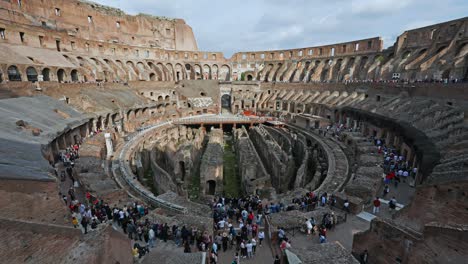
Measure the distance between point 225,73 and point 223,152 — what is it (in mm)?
32772

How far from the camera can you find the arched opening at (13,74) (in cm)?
2108

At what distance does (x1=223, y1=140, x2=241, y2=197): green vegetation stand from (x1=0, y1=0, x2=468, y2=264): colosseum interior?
22cm

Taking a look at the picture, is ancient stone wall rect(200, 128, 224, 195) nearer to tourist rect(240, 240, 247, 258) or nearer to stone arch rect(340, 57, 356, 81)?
tourist rect(240, 240, 247, 258)

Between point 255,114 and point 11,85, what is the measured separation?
26.8 meters

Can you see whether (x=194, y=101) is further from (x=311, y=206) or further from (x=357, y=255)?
(x=357, y=255)

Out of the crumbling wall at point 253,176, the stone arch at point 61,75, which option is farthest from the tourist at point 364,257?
the stone arch at point 61,75

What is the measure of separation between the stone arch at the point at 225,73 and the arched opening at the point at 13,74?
110ft

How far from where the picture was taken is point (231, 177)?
1791 centimetres

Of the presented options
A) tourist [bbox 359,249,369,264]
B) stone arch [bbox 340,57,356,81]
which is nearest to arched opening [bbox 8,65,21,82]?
tourist [bbox 359,249,369,264]

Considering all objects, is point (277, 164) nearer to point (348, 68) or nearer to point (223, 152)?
point (223, 152)

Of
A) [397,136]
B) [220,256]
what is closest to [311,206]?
[220,256]

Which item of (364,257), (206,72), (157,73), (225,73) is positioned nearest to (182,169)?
(364,257)

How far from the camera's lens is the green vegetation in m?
15.6

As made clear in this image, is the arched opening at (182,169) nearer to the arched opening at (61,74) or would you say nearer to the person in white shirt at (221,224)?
the person in white shirt at (221,224)
